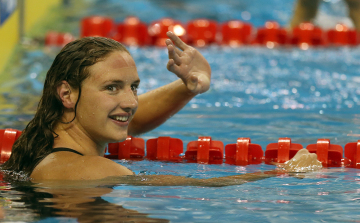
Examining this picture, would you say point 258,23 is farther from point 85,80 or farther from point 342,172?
point 85,80

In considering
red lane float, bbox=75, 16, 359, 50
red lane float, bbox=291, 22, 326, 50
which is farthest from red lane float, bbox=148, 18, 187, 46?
red lane float, bbox=291, 22, 326, 50

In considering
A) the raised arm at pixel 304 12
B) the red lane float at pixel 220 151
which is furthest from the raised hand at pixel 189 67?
the raised arm at pixel 304 12

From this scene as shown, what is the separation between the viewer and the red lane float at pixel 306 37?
407 inches

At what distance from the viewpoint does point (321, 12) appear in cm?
1437

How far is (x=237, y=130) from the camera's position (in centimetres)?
498

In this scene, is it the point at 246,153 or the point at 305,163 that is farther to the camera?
the point at 246,153

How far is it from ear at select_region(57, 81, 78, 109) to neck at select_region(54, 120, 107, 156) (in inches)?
4.6

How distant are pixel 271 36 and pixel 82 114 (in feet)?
27.1

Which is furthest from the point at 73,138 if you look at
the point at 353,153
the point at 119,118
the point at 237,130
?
the point at 237,130

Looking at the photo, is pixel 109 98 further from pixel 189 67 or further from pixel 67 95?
pixel 189 67

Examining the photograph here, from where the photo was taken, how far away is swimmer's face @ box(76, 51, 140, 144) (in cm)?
259

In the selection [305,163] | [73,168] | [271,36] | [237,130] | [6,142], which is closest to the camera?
[73,168]

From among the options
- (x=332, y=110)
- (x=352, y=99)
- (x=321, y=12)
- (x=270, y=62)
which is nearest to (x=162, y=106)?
(x=332, y=110)

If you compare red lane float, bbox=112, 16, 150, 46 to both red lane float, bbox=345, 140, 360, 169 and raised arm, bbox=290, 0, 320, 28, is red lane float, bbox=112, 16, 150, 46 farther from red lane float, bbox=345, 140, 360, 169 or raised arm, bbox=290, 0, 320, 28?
red lane float, bbox=345, 140, 360, 169
